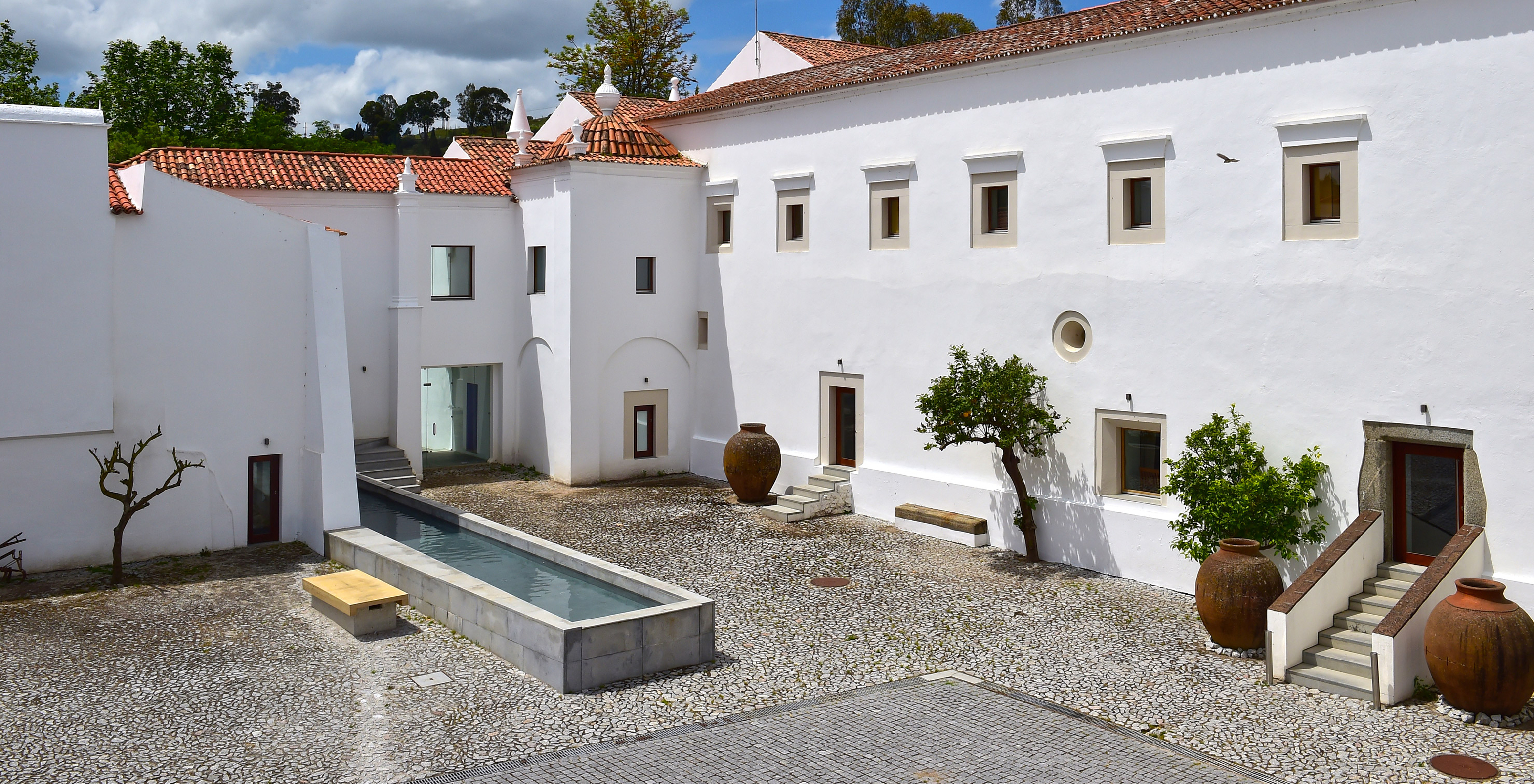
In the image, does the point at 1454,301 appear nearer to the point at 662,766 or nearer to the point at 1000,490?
the point at 1000,490

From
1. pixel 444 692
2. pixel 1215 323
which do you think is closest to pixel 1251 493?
pixel 1215 323

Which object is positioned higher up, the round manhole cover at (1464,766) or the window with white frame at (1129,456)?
the window with white frame at (1129,456)

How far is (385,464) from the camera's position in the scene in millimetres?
21453

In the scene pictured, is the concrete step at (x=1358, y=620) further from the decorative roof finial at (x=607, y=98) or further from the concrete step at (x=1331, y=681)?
the decorative roof finial at (x=607, y=98)

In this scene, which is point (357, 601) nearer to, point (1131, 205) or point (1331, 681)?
point (1331, 681)

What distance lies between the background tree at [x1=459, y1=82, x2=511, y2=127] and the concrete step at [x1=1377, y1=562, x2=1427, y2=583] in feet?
293

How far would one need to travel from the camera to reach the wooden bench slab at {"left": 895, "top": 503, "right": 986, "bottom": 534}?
17406 millimetres

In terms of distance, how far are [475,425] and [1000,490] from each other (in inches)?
490

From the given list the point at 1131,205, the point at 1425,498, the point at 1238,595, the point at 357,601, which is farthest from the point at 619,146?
the point at 1425,498

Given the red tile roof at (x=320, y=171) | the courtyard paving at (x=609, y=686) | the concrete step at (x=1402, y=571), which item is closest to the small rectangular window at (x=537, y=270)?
the red tile roof at (x=320, y=171)

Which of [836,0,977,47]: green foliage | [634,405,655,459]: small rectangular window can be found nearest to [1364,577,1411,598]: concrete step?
[634,405,655,459]: small rectangular window

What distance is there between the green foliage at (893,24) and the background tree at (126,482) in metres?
43.0

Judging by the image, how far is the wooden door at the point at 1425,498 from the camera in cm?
1273

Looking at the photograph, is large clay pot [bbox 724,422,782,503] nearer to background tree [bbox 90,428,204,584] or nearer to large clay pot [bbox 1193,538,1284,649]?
background tree [bbox 90,428,204,584]
